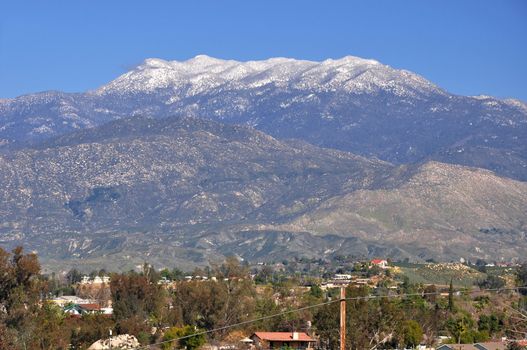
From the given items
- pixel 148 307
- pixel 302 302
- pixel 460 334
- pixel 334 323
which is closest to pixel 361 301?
pixel 334 323

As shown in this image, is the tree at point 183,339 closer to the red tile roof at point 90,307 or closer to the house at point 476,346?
the house at point 476,346

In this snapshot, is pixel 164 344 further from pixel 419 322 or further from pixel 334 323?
pixel 419 322

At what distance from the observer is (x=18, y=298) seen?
11831 centimetres

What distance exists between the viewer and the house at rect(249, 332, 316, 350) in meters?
140

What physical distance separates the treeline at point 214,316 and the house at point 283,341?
1.87m

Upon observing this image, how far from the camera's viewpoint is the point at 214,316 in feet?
472

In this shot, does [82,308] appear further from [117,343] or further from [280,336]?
[117,343]

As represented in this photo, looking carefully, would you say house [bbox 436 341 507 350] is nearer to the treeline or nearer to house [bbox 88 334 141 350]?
the treeline

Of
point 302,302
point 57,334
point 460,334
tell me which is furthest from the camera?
point 302,302

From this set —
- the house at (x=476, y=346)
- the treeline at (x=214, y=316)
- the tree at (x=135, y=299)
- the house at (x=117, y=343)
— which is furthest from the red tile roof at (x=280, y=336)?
the house at (x=117, y=343)

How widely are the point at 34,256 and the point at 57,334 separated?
40.2 ft

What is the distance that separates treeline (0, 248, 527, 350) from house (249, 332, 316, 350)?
1.87m

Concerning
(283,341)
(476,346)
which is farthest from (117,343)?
(476,346)

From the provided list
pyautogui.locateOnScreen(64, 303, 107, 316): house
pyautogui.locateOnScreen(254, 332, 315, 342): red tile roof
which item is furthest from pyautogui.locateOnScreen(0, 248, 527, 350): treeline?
pyautogui.locateOnScreen(64, 303, 107, 316): house
